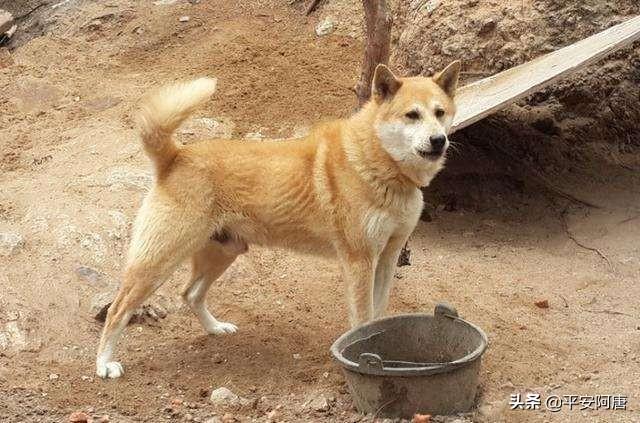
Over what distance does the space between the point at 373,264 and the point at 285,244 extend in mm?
608

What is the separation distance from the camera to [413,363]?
454 centimetres

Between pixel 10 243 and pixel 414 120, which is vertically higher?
pixel 414 120

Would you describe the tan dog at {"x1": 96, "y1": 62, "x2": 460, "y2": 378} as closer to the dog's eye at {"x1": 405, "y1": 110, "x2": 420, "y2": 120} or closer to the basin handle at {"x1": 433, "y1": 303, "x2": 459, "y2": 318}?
the dog's eye at {"x1": 405, "y1": 110, "x2": 420, "y2": 120}

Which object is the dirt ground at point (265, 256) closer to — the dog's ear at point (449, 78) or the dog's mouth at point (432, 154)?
the dog's mouth at point (432, 154)

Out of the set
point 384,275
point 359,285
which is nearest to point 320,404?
point 359,285

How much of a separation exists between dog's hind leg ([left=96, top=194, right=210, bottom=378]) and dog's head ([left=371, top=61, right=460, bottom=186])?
3.85 feet

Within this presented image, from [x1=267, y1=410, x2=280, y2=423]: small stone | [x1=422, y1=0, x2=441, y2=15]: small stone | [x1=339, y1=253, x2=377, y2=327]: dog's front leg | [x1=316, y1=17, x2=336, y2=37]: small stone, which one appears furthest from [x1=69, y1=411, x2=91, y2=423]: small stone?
[x1=316, y1=17, x2=336, y2=37]: small stone

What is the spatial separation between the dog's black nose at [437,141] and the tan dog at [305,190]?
0.10 feet

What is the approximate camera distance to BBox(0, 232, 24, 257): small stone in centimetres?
572

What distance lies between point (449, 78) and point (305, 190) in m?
1.06

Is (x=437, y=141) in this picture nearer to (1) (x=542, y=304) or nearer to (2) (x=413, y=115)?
(2) (x=413, y=115)

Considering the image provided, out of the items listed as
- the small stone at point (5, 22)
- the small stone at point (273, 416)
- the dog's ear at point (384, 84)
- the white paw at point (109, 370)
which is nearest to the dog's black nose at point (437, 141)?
the dog's ear at point (384, 84)

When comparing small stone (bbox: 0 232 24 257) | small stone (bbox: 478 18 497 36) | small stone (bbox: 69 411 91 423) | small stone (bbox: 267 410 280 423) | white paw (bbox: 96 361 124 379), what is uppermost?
small stone (bbox: 478 18 497 36)

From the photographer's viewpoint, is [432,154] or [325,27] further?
[325,27]
